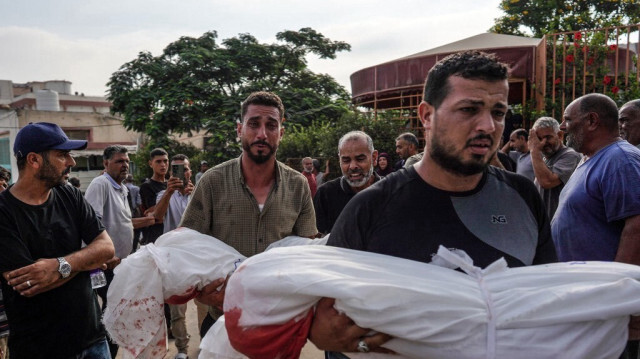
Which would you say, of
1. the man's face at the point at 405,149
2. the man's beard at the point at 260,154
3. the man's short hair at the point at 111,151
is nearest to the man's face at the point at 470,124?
the man's beard at the point at 260,154

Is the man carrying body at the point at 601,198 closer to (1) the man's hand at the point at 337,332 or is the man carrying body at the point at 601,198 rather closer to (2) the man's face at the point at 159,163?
(1) the man's hand at the point at 337,332

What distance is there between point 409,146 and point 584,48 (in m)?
4.15

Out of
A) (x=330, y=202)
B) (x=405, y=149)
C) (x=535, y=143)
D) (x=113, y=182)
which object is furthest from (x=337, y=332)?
(x=405, y=149)

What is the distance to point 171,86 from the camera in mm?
19406

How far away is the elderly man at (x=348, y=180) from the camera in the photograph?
3.90 meters

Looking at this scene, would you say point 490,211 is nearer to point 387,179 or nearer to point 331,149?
point 387,179

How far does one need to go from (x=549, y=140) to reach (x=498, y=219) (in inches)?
139

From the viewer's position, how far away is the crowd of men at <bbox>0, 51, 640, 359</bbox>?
4.86 ft

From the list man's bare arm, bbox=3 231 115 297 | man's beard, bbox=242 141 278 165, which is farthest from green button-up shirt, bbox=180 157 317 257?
man's bare arm, bbox=3 231 115 297

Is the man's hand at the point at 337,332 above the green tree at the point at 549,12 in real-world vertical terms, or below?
below

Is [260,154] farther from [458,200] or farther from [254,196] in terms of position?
[458,200]

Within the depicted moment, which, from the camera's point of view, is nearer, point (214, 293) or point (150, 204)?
point (214, 293)

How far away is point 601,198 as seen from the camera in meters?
2.52

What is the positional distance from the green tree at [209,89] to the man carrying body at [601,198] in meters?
16.3
